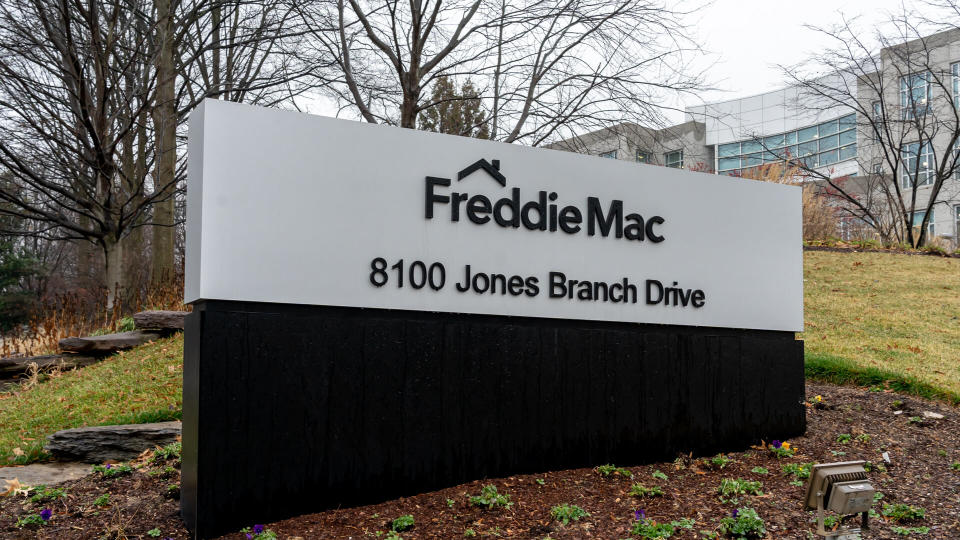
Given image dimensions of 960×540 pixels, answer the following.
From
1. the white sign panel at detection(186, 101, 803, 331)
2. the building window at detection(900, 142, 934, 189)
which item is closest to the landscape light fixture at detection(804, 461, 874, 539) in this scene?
the white sign panel at detection(186, 101, 803, 331)

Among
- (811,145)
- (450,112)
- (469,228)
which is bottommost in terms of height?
(469,228)

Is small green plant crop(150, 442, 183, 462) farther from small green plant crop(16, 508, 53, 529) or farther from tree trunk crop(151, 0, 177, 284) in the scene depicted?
tree trunk crop(151, 0, 177, 284)

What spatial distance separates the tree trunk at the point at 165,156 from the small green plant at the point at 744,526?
881cm

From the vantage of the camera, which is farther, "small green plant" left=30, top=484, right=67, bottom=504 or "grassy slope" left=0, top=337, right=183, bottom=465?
"grassy slope" left=0, top=337, right=183, bottom=465

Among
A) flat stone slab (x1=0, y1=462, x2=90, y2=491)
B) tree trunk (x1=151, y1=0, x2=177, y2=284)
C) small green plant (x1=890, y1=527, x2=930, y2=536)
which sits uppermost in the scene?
tree trunk (x1=151, y1=0, x2=177, y2=284)

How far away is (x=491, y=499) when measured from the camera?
4223 millimetres

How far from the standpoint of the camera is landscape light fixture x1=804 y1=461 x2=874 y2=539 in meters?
3.17

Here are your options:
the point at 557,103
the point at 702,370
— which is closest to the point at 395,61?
the point at 557,103

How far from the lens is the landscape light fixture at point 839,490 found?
317cm

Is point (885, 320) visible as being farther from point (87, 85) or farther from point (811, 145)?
point (811, 145)

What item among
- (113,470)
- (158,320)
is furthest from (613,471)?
(158,320)

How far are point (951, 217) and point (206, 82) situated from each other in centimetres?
2867

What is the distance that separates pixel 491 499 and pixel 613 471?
1.11m

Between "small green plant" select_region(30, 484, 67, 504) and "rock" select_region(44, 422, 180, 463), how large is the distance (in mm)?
954
